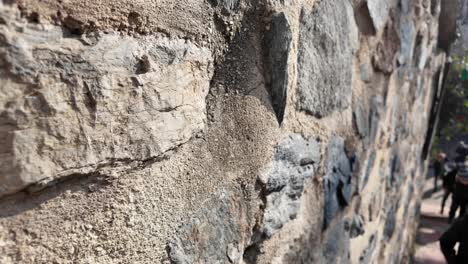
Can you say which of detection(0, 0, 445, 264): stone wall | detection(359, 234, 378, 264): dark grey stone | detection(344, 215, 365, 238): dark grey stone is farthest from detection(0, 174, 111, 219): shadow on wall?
detection(359, 234, 378, 264): dark grey stone

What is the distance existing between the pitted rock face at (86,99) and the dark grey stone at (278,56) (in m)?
0.16

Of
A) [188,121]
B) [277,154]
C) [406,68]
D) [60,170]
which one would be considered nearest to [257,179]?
[277,154]

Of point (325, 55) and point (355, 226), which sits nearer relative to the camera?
point (325, 55)

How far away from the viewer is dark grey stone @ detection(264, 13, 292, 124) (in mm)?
579

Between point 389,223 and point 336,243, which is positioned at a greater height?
point 336,243

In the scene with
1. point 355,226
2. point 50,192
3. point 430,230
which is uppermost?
point 50,192

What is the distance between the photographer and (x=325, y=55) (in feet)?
2.42

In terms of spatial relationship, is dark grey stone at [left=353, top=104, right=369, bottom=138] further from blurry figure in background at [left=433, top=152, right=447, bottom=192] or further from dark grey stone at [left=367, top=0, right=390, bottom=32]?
blurry figure in background at [left=433, top=152, right=447, bottom=192]

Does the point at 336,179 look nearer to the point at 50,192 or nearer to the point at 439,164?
the point at 50,192

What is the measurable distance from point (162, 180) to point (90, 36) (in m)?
0.17

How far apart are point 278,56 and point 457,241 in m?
1.93

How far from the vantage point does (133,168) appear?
1.35 ft

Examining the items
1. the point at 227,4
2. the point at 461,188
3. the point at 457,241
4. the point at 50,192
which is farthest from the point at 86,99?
the point at 461,188

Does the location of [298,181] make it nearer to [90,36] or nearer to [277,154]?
[277,154]
